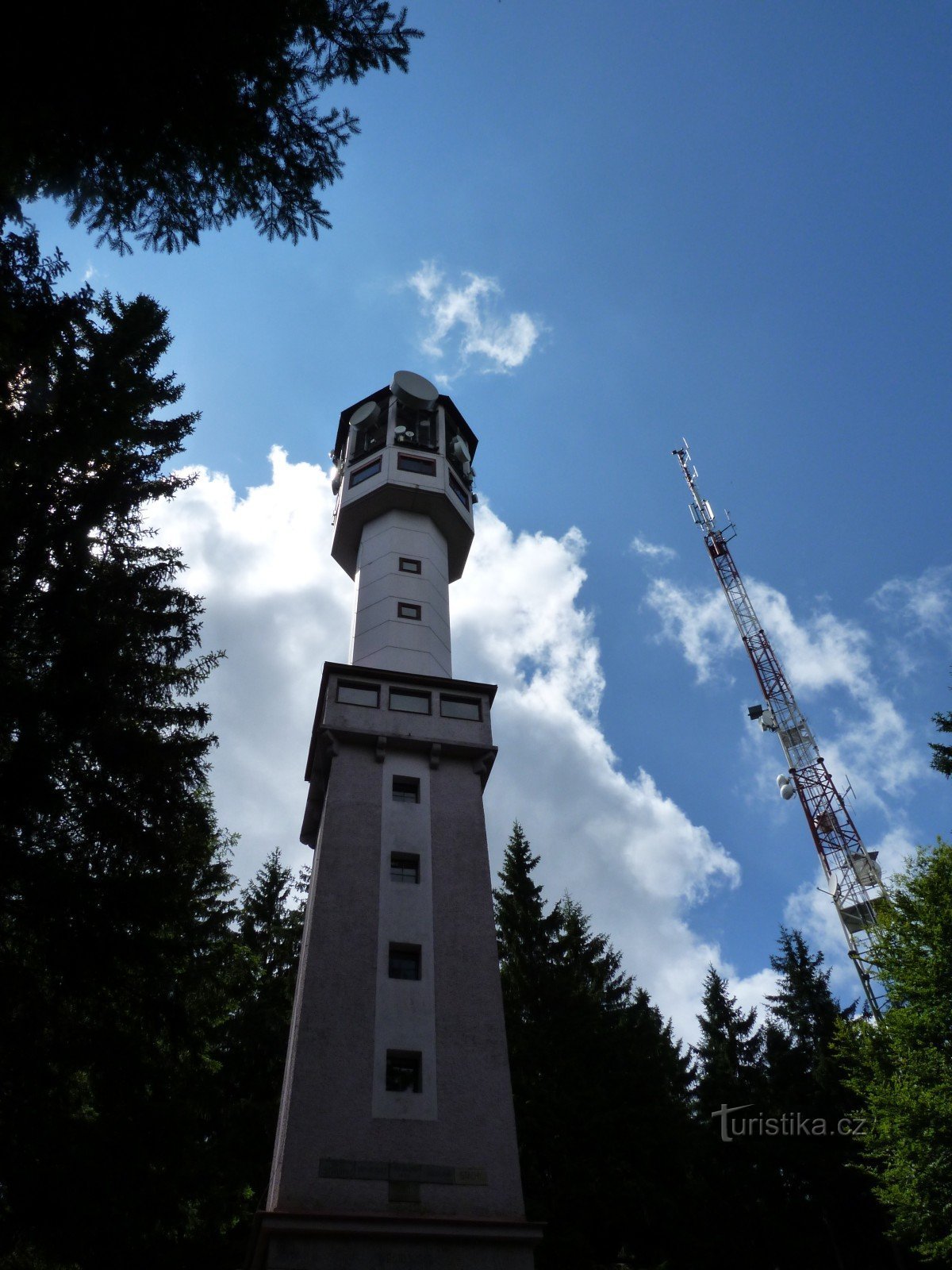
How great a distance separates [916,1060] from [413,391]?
1022 inches

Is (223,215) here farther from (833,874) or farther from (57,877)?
(833,874)

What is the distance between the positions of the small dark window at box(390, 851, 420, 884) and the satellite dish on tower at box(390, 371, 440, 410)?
1844cm

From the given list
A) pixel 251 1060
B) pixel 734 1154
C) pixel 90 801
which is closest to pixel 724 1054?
pixel 734 1154

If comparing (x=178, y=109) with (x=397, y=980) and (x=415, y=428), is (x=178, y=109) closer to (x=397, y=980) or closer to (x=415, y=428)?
(x=397, y=980)

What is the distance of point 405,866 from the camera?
67.7 feet

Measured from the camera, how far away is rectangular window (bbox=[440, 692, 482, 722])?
931 inches

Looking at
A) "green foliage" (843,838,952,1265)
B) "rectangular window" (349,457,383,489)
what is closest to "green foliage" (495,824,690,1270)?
"green foliage" (843,838,952,1265)

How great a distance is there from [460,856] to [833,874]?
26.2m

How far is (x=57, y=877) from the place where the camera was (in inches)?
462

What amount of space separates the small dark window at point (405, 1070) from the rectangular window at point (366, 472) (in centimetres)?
1908

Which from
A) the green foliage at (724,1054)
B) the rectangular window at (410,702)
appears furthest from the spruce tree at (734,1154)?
the rectangular window at (410,702)

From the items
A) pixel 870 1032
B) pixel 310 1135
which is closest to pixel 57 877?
pixel 310 1135

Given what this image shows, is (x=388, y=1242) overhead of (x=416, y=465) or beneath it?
beneath

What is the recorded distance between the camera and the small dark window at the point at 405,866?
2030 centimetres
